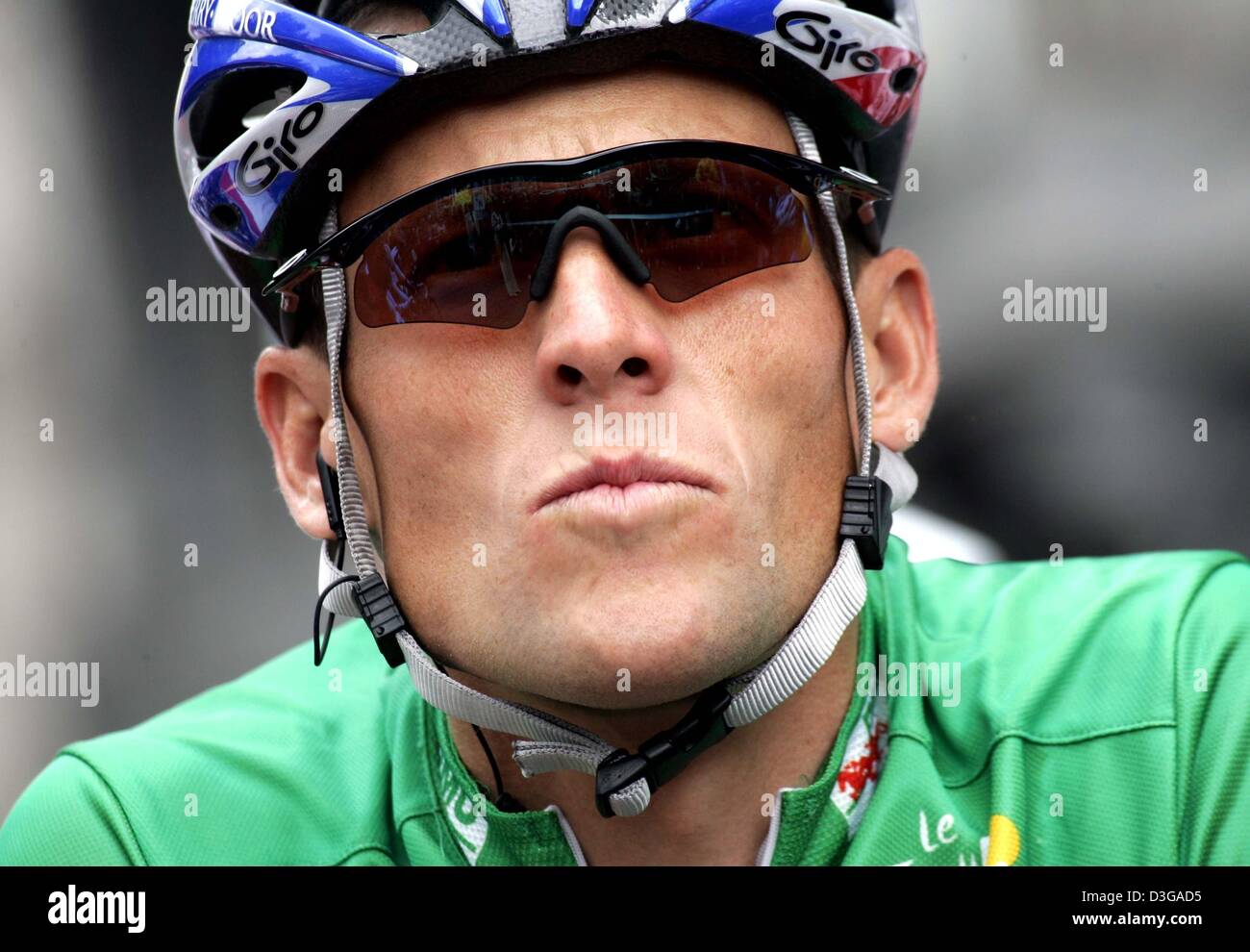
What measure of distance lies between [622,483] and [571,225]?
0.48 metres

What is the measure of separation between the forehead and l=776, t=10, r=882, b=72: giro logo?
146mm

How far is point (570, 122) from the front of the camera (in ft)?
8.44

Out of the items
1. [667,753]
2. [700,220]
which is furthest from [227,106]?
[667,753]

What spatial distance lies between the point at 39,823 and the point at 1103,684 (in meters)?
2.30

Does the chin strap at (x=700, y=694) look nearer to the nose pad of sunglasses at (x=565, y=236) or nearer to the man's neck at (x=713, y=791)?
the man's neck at (x=713, y=791)


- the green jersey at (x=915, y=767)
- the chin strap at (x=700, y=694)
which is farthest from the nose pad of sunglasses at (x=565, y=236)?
the green jersey at (x=915, y=767)

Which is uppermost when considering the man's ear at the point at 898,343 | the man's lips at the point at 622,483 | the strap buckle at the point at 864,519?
the man's ear at the point at 898,343

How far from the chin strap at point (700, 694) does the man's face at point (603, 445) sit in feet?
0.13

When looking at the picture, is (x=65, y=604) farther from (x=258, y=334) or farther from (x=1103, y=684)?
(x=1103, y=684)

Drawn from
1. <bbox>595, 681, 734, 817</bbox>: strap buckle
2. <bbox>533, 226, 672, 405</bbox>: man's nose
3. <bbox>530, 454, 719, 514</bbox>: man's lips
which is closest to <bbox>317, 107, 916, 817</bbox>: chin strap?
<bbox>595, 681, 734, 817</bbox>: strap buckle

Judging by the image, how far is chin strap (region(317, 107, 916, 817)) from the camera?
101 inches

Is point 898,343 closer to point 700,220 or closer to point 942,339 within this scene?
point 700,220

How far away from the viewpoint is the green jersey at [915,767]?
2684 millimetres

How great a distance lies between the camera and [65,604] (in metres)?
5.42
